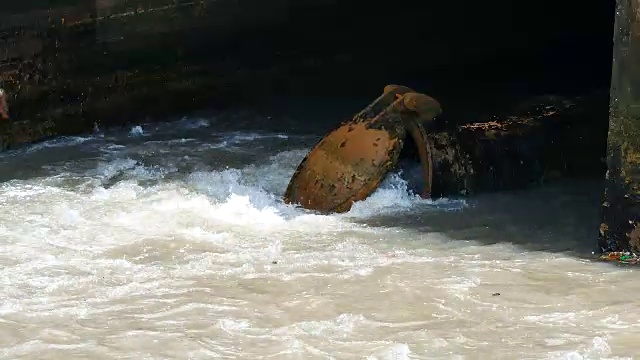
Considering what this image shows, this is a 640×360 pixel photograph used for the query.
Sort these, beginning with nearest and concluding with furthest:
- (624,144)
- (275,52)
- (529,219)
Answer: (624,144), (529,219), (275,52)

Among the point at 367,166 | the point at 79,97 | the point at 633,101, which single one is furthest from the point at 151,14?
the point at 633,101

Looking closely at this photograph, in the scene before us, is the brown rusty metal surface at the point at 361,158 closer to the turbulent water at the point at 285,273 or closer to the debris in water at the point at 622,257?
the turbulent water at the point at 285,273

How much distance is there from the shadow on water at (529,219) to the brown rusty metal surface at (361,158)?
380mm

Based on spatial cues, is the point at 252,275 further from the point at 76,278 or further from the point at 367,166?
the point at 367,166

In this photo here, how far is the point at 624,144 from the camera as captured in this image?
6191mm

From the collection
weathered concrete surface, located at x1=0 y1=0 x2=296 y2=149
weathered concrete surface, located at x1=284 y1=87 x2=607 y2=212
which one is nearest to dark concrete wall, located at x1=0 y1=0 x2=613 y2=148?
weathered concrete surface, located at x1=0 y1=0 x2=296 y2=149

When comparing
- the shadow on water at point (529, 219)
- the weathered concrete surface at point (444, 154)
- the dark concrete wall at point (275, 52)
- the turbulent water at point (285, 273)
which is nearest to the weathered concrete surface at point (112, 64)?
the dark concrete wall at point (275, 52)

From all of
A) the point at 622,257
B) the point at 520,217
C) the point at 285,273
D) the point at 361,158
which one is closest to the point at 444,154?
the point at 361,158

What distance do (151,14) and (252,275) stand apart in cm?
539

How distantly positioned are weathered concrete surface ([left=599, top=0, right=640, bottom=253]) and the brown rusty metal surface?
5.46 ft

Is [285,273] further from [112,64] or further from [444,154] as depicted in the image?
[112,64]

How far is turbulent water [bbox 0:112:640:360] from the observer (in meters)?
5.09

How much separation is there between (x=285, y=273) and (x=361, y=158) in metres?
1.80

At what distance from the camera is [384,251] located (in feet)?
21.2
